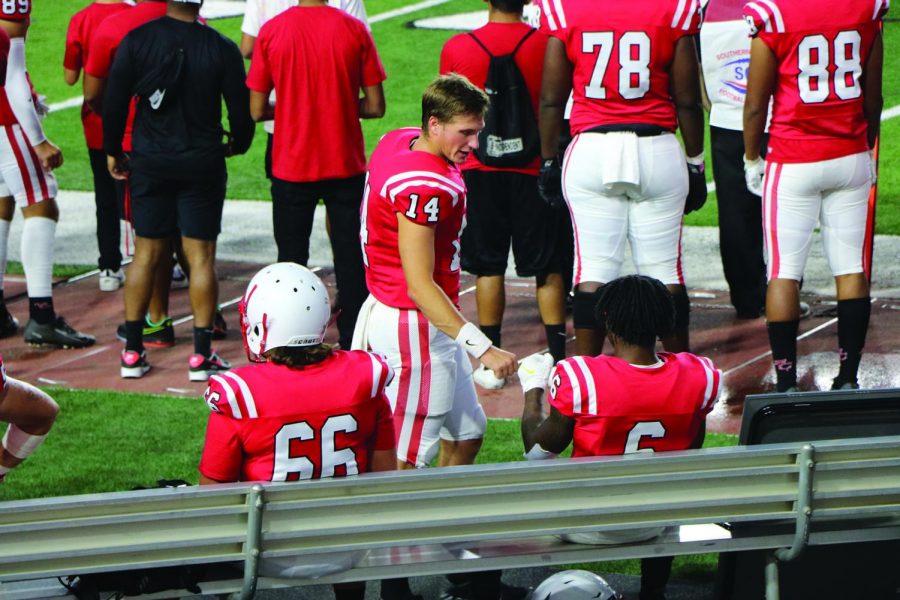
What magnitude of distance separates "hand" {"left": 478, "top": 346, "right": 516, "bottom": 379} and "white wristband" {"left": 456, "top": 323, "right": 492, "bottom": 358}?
0.04m

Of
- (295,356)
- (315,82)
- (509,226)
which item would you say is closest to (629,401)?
(295,356)

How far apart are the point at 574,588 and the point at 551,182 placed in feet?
8.69

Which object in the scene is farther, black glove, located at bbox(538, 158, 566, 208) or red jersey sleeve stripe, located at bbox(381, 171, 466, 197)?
black glove, located at bbox(538, 158, 566, 208)

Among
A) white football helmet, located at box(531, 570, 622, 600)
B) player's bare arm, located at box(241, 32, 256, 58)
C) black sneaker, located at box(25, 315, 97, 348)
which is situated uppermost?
player's bare arm, located at box(241, 32, 256, 58)

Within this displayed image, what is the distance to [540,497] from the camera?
3.47 meters

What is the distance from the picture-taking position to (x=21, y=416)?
426 cm

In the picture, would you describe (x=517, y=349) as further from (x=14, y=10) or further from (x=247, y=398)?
(x=247, y=398)

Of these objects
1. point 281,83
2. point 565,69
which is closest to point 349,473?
point 565,69

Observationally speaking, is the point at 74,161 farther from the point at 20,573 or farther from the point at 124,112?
the point at 20,573

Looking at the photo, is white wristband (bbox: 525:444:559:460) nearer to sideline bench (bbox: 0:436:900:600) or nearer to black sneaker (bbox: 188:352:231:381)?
sideline bench (bbox: 0:436:900:600)

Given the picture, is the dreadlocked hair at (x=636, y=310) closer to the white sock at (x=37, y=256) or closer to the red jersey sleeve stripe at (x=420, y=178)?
the red jersey sleeve stripe at (x=420, y=178)

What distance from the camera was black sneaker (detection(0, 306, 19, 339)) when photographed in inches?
323

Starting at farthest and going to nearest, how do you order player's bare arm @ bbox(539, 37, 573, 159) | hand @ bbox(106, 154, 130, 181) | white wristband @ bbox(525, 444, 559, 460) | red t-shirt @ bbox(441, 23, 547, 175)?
hand @ bbox(106, 154, 130, 181) < red t-shirt @ bbox(441, 23, 547, 175) < player's bare arm @ bbox(539, 37, 573, 159) < white wristband @ bbox(525, 444, 559, 460)

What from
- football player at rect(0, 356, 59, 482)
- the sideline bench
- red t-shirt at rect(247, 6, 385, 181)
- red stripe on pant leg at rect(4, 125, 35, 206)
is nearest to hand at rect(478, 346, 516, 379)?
the sideline bench
